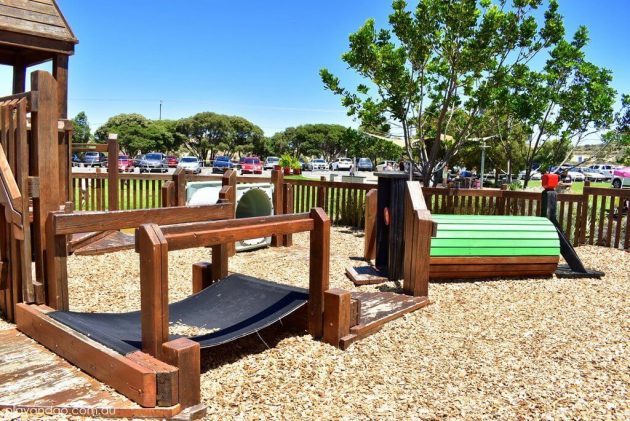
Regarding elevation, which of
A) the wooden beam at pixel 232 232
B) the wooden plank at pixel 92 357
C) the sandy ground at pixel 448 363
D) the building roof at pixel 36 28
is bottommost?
the sandy ground at pixel 448 363

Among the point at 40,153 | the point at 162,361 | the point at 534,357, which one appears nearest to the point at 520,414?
the point at 534,357

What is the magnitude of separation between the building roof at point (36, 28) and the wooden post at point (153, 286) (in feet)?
14.0

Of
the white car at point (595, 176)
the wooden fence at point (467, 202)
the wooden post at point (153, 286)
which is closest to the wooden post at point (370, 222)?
the wooden fence at point (467, 202)

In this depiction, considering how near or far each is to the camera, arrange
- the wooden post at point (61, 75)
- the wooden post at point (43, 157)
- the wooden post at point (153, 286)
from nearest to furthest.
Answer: the wooden post at point (153, 286) < the wooden post at point (43, 157) < the wooden post at point (61, 75)

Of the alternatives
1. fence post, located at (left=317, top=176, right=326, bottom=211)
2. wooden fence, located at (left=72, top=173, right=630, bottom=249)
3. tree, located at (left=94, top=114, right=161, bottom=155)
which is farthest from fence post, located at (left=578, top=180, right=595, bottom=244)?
Result: tree, located at (left=94, top=114, right=161, bottom=155)

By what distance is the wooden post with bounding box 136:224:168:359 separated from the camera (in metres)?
2.79

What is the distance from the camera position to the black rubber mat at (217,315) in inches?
127

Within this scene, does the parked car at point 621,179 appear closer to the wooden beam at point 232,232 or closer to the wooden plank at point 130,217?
the wooden plank at point 130,217

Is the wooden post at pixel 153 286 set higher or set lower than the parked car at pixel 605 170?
lower

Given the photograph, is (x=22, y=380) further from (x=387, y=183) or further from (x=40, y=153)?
(x=387, y=183)

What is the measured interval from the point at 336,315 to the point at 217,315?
2.93 feet

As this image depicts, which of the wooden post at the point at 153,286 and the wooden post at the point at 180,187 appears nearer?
the wooden post at the point at 153,286

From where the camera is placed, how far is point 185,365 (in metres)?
2.78

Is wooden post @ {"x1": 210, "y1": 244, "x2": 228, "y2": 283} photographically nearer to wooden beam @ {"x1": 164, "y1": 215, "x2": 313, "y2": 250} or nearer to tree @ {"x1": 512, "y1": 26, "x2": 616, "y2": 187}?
wooden beam @ {"x1": 164, "y1": 215, "x2": 313, "y2": 250}
